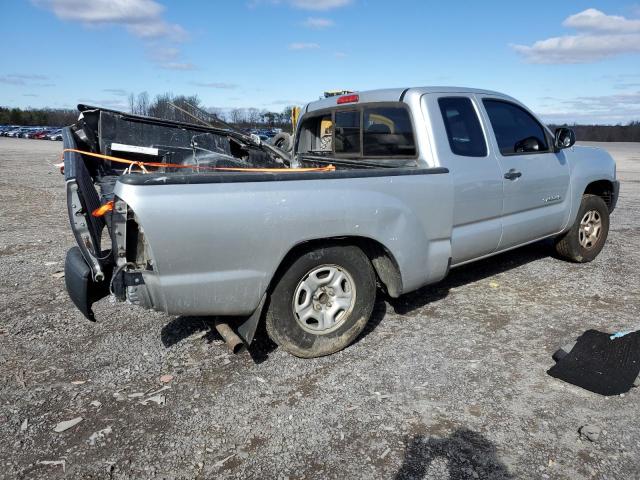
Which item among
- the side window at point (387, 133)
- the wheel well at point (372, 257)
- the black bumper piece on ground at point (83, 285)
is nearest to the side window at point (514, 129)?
the side window at point (387, 133)

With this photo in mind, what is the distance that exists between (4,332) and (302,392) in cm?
252

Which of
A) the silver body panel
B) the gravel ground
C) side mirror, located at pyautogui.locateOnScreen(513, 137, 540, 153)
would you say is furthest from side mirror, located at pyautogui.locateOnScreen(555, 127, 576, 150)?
the gravel ground

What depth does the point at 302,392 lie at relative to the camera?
3197 mm

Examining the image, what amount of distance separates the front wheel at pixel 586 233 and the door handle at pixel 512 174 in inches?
57.3

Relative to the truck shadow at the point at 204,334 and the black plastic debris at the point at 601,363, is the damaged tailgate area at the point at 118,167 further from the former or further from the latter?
the black plastic debris at the point at 601,363

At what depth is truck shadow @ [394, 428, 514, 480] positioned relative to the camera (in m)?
2.46

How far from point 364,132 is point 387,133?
318 mm

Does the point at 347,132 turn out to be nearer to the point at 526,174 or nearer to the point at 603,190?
the point at 526,174

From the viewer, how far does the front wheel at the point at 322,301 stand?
3.34m

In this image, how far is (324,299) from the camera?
357 centimetres

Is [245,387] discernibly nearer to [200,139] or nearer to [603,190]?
[200,139]

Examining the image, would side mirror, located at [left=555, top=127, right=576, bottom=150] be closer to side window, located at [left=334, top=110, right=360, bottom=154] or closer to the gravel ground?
the gravel ground

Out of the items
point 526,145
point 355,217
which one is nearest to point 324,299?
point 355,217

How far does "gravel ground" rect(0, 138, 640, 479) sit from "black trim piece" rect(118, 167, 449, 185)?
1300mm
